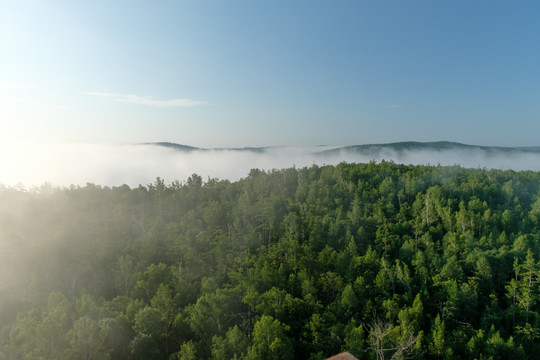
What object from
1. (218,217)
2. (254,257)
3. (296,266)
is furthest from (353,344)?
(218,217)

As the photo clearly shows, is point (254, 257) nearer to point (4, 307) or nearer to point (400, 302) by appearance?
point (400, 302)

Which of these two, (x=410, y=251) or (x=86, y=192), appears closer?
(x=410, y=251)

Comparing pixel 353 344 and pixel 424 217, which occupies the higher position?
pixel 424 217

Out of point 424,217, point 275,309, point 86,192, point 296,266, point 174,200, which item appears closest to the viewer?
point 275,309

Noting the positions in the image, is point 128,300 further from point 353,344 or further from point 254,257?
point 353,344

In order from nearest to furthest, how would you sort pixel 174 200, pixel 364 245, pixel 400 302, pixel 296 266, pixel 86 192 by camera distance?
pixel 400 302
pixel 296 266
pixel 364 245
pixel 174 200
pixel 86 192

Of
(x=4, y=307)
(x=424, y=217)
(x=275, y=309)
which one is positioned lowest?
(x=4, y=307)
